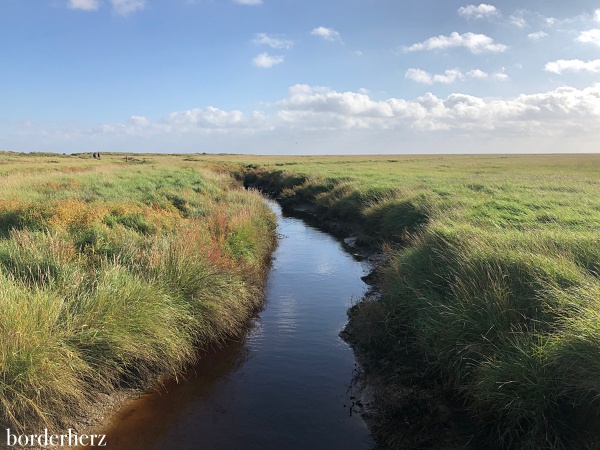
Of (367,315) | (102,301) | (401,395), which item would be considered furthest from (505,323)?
(102,301)

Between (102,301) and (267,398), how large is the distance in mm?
3063

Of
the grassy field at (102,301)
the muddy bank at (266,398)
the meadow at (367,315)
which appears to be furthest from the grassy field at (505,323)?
the grassy field at (102,301)

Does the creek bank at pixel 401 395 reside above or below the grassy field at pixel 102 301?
below

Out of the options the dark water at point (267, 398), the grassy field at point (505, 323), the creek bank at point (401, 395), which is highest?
the grassy field at point (505, 323)

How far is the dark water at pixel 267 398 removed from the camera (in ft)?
18.6

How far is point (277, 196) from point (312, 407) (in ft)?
96.9

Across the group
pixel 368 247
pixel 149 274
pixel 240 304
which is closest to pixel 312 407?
pixel 240 304

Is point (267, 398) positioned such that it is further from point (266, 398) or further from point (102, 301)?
point (102, 301)

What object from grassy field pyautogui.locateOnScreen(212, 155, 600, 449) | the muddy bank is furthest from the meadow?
the muddy bank

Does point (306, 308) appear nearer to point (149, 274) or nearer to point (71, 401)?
point (149, 274)

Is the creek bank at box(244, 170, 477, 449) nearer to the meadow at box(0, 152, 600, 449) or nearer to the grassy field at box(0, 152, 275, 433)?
the meadow at box(0, 152, 600, 449)

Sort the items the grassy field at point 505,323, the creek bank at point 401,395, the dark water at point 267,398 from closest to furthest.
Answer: the grassy field at point 505,323 → the creek bank at point 401,395 → the dark water at point 267,398

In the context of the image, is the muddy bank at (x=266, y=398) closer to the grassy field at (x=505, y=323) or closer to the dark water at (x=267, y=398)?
the dark water at (x=267, y=398)

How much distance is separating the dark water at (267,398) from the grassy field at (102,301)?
1.79 ft
